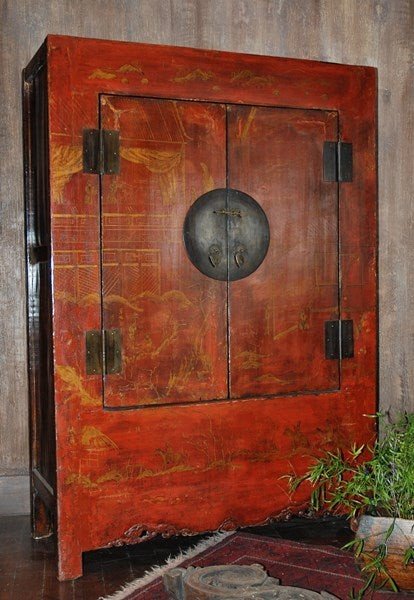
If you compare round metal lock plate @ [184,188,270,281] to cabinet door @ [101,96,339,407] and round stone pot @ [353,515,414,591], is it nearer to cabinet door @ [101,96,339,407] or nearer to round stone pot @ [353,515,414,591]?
cabinet door @ [101,96,339,407]

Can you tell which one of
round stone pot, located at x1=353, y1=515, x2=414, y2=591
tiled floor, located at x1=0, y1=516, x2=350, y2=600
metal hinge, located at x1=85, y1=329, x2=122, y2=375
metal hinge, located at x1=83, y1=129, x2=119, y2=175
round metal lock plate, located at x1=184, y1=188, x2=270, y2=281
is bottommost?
tiled floor, located at x1=0, y1=516, x2=350, y2=600

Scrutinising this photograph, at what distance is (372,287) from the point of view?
3.08m

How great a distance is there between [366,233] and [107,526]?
1.52 meters

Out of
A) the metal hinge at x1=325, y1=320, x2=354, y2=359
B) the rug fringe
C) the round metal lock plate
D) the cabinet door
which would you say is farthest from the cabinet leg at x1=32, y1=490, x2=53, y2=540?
the metal hinge at x1=325, y1=320, x2=354, y2=359

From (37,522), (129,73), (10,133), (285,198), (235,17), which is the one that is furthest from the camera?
(235,17)

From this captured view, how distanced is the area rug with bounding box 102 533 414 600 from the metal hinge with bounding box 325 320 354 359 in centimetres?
76

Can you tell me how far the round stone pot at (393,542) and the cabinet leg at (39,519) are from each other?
4.63 ft

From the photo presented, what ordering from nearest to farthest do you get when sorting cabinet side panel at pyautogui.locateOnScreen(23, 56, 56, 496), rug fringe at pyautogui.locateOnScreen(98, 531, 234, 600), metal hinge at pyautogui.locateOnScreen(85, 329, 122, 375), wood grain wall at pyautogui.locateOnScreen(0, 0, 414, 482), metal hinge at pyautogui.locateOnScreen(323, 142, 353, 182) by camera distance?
rug fringe at pyautogui.locateOnScreen(98, 531, 234, 600) < metal hinge at pyautogui.locateOnScreen(85, 329, 122, 375) < cabinet side panel at pyautogui.locateOnScreen(23, 56, 56, 496) < metal hinge at pyautogui.locateOnScreen(323, 142, 353, 182) < wood grain wall at pyautogui.locateOnScreen(0, 0, 414, 482)

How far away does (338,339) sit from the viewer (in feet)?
9.96

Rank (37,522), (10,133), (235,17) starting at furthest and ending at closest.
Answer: (235,17) < (10,133) < (37,522)

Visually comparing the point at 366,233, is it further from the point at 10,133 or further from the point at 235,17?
the point at 10,133

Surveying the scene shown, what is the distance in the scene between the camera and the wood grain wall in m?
3.39

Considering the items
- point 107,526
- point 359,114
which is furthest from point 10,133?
point 107,526

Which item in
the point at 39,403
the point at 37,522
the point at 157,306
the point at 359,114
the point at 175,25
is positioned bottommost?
the point at 37,522
